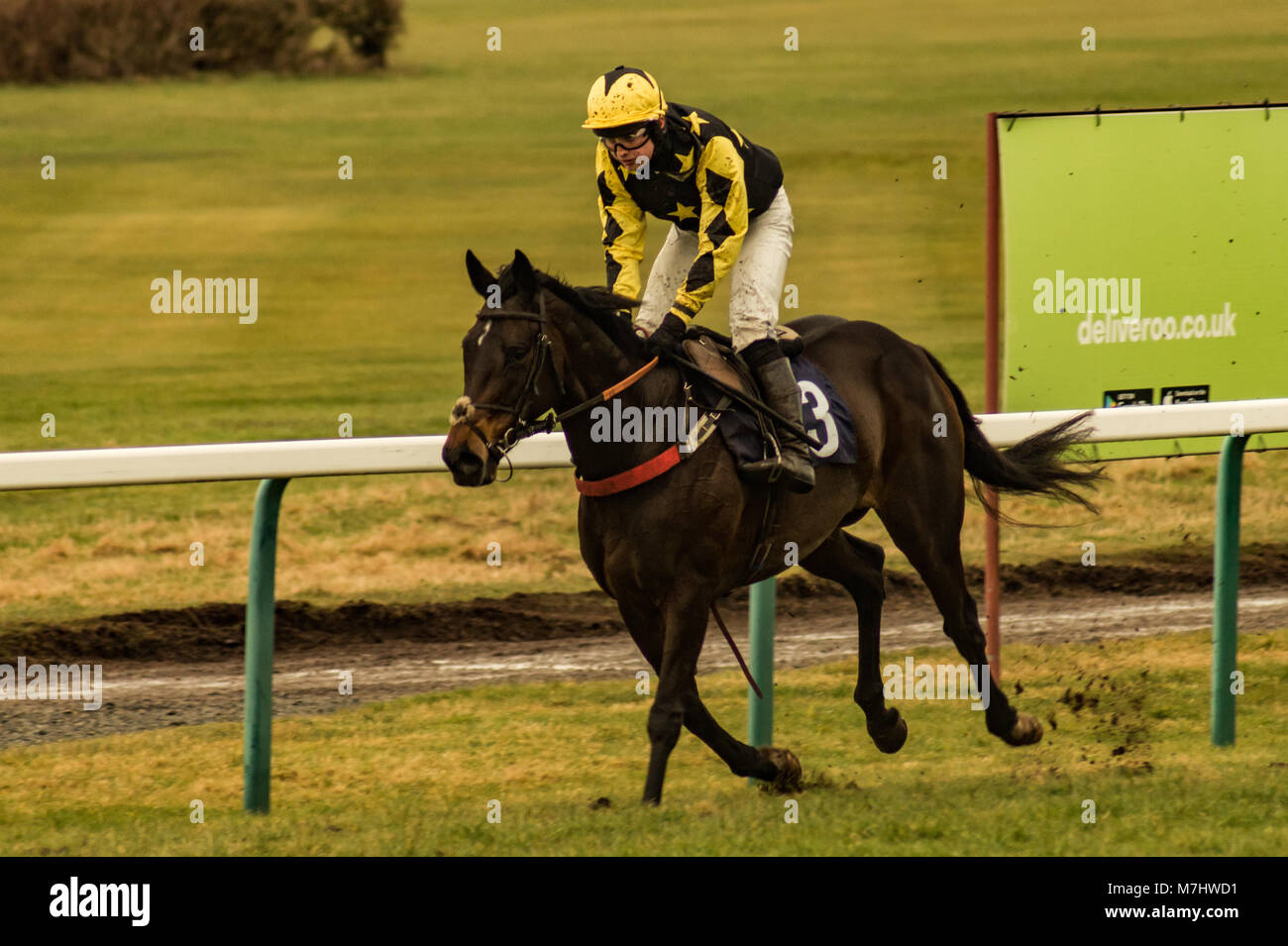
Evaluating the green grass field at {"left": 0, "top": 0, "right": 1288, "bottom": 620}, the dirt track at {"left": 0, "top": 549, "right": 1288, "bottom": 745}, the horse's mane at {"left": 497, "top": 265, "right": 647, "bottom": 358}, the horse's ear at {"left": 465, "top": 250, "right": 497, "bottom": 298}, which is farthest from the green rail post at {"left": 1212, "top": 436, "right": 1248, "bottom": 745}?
the green grass field at {"left": 0, "top": 0, "right": 1288, "bottom": 620}

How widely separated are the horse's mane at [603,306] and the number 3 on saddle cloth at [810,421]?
25 centimetres

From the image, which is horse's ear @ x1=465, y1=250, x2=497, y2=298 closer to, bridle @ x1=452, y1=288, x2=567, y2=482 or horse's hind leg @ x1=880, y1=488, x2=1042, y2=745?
bridle @ x1=452, y1=288, x2=567, y2=482

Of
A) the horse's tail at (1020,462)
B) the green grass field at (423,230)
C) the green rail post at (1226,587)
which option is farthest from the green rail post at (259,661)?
the green grass field at (423,230)

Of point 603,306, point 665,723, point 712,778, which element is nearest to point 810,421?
point 603,306

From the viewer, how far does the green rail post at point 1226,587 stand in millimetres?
6258

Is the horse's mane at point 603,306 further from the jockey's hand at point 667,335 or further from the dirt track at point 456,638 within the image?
the dirt track at point 456,638

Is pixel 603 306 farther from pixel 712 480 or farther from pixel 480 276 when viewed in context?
pixel 712 480

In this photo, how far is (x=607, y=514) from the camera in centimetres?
532

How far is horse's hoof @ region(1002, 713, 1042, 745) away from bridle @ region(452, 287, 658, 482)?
74.8 inches

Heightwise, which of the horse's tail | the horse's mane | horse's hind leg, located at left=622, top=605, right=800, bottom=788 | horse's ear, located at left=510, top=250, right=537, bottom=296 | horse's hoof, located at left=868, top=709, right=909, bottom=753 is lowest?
horse's hoof, located at left=868, top=709, right=909, bottom=753

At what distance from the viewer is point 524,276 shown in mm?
5078

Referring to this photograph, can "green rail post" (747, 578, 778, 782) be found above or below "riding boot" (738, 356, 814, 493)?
below

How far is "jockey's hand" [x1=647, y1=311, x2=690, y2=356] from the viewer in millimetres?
5406

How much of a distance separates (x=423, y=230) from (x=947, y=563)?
1039cm
